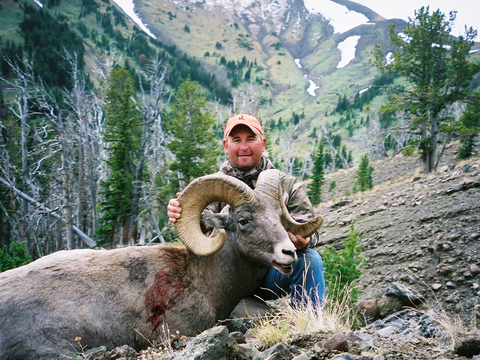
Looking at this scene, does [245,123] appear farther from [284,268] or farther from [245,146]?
[284,268]

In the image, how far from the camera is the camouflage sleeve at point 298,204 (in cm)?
463

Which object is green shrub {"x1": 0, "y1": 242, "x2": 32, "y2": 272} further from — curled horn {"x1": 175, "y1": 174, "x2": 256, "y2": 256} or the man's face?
the man's face

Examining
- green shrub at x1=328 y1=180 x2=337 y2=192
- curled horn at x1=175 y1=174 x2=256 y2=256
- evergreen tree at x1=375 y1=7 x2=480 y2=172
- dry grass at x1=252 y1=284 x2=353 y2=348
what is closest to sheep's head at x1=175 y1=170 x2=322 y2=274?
curled horn at x1=175 y1=174 x2=256 y2=256

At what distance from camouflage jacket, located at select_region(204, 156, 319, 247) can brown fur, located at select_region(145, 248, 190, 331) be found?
0.84 m

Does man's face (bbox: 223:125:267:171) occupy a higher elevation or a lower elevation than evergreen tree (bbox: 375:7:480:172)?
lower

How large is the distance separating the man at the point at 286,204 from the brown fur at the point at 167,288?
85cm

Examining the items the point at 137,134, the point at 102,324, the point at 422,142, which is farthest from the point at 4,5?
the point at 102,324

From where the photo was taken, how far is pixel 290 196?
485 centimetres

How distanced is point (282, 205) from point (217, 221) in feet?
2.87

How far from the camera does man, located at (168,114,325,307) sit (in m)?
4.45

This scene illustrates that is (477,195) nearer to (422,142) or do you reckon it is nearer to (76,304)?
(76,304)

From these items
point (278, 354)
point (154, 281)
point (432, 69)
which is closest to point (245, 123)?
point (154, 281)

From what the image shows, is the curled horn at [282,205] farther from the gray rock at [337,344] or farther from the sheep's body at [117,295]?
the gray rock at [337,344]

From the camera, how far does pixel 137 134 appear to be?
78.2 ft
